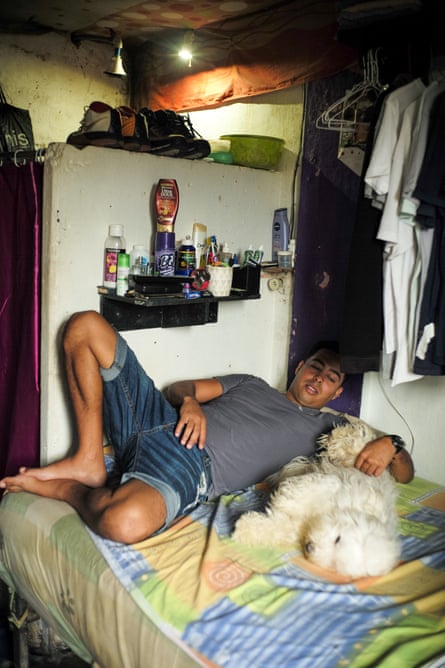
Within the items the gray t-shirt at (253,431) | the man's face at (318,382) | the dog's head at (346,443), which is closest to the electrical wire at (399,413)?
the man's face at (318,382)

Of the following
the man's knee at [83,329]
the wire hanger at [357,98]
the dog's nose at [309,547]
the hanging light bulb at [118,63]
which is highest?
the hanging light bulb at [118,63]

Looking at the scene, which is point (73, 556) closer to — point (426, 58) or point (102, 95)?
point (426, 58)

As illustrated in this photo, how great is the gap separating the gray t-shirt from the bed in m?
0.19

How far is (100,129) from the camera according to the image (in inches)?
90.1

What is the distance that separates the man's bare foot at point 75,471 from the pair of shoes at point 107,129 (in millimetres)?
1150

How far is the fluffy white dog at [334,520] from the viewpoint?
166cm

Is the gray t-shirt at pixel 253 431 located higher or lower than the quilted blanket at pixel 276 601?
higher

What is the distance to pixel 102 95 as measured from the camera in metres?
3.80

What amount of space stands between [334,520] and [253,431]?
70 centimetres

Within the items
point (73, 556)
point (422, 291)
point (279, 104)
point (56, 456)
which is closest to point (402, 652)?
point (73, 556)

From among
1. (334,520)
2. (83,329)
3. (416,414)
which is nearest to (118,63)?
(83,329)

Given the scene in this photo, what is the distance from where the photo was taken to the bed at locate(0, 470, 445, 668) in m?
1.42

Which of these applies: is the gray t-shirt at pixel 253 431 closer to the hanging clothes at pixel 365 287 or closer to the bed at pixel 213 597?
the bed at pixel 213 597

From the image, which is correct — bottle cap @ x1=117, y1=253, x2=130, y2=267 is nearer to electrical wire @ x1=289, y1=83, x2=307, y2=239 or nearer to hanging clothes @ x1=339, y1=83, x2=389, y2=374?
hanging clothes @ x1=339, y1=83, x2=389, y2=374
